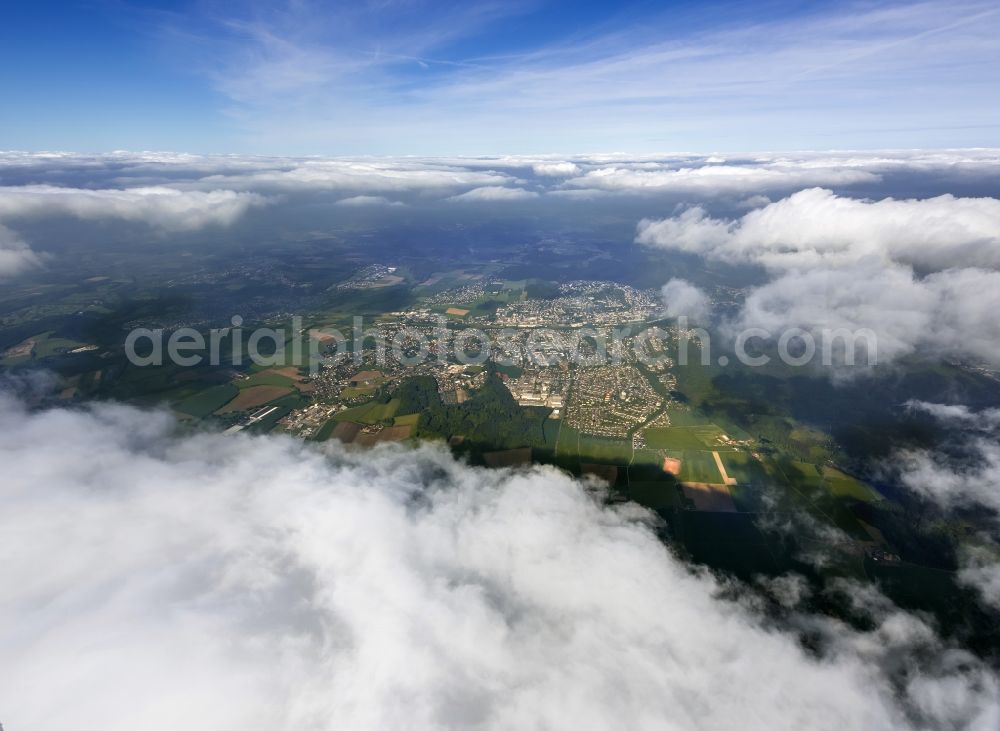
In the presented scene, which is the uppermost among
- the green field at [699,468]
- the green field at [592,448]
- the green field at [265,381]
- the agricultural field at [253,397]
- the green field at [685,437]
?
the green field at [265,381]

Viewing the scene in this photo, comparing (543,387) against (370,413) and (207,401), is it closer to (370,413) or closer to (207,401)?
(370,413)

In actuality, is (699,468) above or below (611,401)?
below

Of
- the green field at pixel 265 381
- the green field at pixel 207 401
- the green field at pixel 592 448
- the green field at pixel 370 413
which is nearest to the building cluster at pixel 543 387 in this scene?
the green field at pixel 592 448

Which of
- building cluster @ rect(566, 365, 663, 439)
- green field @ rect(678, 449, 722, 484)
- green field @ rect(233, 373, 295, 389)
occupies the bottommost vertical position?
green field @ rect(678, 449, 722, 484)

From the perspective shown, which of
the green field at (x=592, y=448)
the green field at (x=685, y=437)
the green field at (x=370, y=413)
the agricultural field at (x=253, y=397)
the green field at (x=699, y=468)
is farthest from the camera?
the agricultural field at (x=253, y=397)

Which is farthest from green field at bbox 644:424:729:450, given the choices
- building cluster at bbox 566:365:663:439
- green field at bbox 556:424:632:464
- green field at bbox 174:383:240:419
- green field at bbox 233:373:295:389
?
green field at bbox 174:383:240:419

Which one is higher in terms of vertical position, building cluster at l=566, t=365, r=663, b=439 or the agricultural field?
the agricultural field

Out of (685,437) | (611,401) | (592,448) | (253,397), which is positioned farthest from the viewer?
(611,401)

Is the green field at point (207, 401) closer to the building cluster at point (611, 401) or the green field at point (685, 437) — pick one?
the building cluster at point (611, 401)

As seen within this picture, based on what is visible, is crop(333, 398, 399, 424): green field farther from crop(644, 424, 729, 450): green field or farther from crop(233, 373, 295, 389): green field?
crop(644, 424, 729, 450): green field

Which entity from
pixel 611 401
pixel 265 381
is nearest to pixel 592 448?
pixel 611 401

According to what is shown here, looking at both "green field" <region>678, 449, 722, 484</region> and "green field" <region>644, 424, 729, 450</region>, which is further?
"green field" <region>644, 424, 729, 450</region>

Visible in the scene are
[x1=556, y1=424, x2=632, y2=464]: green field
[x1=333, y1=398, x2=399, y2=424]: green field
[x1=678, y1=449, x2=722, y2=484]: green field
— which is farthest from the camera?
[x1=333, y1=398, x2=399, y2=424]: green field
